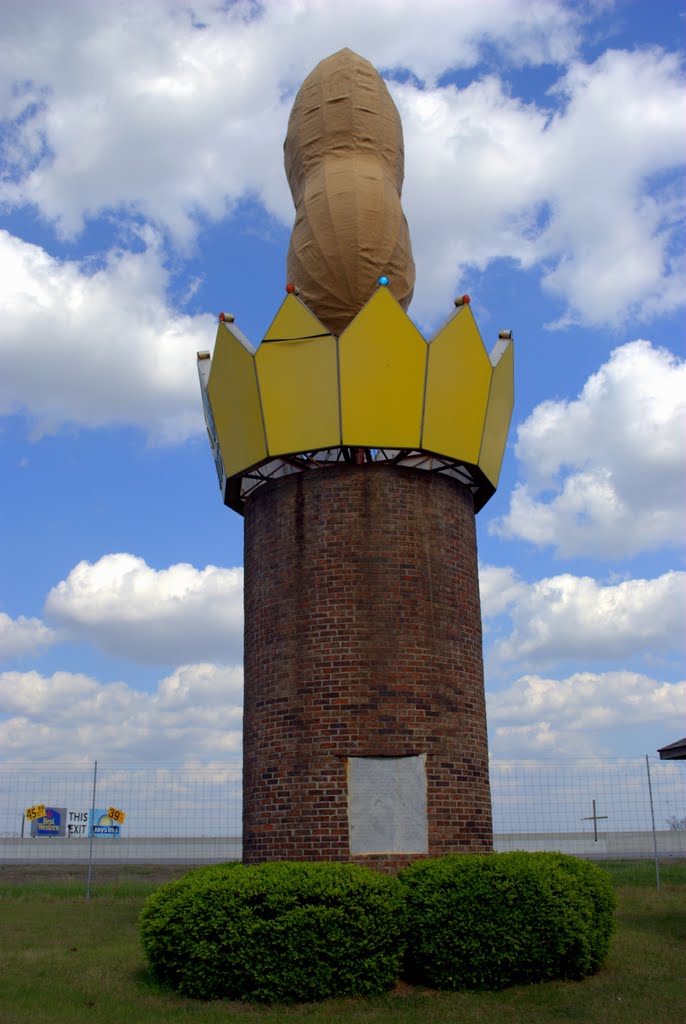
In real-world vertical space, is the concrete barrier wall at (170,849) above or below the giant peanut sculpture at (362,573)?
below

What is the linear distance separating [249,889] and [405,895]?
5.56 ft

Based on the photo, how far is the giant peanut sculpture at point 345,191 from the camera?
47.2ft

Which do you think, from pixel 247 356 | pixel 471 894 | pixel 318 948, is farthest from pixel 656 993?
pixel 247 356

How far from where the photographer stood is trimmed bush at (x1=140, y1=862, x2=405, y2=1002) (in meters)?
9.29

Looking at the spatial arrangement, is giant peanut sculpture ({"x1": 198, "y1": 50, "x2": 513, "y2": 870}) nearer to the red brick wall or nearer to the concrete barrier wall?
the red brick wall

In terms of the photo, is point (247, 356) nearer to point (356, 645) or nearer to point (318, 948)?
point (356, 645)

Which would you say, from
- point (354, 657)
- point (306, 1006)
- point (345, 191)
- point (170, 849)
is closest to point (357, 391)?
point (354, 657)

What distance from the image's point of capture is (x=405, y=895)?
33.0 ft

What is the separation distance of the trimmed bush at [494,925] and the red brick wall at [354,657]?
1.55 m

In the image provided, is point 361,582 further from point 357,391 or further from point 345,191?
point 345,191

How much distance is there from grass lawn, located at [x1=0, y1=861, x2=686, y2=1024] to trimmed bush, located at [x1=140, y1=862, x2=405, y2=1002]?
21cm

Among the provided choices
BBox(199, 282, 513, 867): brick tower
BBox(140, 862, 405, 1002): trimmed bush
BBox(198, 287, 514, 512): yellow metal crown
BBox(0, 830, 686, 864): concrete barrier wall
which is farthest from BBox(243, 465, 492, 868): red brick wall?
BBox(0, 830, 686, 864): concrete barrier wall

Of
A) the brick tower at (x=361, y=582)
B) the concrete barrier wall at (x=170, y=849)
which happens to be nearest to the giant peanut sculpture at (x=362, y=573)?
the brick tower at (x=361, y=582)

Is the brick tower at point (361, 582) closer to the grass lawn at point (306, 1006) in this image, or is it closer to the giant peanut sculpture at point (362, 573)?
the giant peanut sculpture at point (362, 573)
